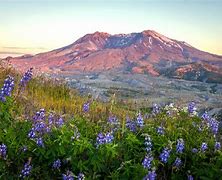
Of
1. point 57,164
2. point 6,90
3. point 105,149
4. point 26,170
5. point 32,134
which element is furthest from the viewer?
point 6,90

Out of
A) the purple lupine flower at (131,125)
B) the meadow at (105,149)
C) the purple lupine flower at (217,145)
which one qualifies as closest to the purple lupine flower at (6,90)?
the meadow at (105,149)

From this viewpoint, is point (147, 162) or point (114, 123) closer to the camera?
point (147, 162)

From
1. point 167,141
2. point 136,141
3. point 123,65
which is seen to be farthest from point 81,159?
point 123,65

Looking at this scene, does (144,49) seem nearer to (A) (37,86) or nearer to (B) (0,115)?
(A) (37,86)

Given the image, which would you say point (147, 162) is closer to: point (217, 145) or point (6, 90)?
point (217, 145)

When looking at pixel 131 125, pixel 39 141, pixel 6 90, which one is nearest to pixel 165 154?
pixel 131 125

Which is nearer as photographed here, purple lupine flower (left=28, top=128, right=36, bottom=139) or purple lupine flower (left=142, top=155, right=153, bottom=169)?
purple lupine flower (left=142, top=155, right=153, bottom=169)

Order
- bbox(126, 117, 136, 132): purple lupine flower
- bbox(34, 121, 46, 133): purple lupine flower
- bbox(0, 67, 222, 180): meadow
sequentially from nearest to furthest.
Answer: bbox(0, 67, 222, 180): meadow, bbox(34, 121, 46, 133): purple lupine flower, bbox(126, 117, 136, 132): purple lupine flower

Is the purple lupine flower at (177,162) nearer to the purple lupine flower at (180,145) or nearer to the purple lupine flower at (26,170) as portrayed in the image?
Result: the purple lupine flower at (180,145)

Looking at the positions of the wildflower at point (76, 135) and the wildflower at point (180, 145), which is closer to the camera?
the wildflower at point (76, 135)

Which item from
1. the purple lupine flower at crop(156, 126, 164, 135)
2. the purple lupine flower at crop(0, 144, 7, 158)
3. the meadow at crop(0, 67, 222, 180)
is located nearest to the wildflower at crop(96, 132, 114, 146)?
the meadow at crop(0, 67, 222, 180)

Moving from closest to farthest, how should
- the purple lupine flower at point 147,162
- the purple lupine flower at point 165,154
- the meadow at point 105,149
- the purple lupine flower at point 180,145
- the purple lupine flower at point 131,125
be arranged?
the purple lupine flower at point 147,162 → the meadow at point 105,149 → the purple lupine flower at point 165,154 → the purple lupine flower at point 180,145 → the purple lupine flower at point 131,125

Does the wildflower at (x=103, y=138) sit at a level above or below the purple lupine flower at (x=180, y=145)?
above

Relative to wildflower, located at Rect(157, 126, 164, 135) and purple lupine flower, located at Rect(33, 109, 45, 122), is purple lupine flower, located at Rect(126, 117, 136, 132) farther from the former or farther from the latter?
purple lupine flower, located at Rect(33, 109, 45, 122)
